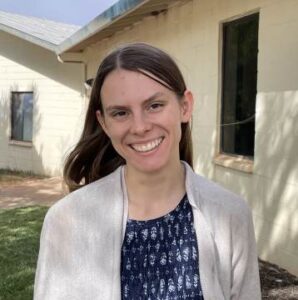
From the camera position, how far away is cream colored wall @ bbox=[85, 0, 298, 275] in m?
5.48

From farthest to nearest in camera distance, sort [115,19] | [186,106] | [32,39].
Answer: [32,39] < [115,19] < [186,106]

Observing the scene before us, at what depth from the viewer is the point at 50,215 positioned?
1.78 m

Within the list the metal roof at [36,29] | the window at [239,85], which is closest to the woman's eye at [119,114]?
the window at [239,85]

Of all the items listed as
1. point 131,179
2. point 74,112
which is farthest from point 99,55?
point 131,179

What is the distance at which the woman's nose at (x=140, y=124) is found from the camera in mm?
1749

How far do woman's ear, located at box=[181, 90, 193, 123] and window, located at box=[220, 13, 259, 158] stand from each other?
4.52 metres

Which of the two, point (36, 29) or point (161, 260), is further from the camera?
point (36, 29)

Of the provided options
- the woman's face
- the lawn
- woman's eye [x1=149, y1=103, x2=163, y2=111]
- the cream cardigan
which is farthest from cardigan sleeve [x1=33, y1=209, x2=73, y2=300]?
the lawn

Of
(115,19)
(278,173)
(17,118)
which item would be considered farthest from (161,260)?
(17,118)

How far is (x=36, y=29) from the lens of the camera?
1487 centimetres

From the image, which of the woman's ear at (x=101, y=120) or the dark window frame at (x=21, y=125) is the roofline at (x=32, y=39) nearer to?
the dark window frame at (x=21, y=125)

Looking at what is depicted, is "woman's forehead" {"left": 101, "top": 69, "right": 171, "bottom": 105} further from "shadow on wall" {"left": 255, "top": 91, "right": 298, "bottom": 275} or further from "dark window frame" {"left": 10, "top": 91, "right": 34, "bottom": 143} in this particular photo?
"dark window frame" {"left": 10, "top": 91, "right": 34, "bottom": 143}

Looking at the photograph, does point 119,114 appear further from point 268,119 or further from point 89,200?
point 268,119

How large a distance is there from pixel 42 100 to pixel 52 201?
4.97m
